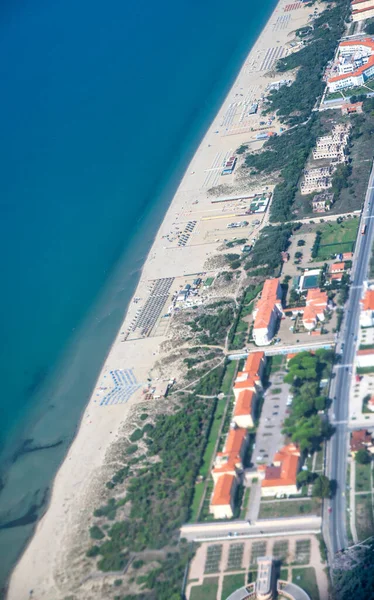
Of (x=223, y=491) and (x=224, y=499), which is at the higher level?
(x=223, y=491)

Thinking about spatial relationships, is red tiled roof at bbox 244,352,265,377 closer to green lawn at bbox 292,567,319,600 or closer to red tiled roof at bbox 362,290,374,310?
red tiled roof at bbox 362,290,374,310

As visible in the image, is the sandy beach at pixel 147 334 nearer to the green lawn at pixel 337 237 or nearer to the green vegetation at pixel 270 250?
the green vegetation at pixel 270 250

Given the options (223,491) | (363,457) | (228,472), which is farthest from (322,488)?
(228,472)

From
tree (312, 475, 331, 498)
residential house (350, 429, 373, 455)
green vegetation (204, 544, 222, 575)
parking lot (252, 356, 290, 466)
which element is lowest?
green vegetation (204, 544, 222, 575)

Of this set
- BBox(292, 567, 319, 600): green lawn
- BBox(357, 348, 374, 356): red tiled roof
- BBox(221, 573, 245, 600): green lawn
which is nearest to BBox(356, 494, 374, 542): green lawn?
BBox(292, 567, 319, 600): green lawn

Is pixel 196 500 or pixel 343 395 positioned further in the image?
pixel 343 395

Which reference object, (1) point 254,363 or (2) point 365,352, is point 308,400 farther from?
(1) point 254,363
